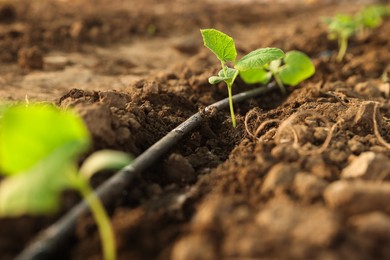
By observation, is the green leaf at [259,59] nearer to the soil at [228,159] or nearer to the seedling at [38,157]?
the soil at [228,159]

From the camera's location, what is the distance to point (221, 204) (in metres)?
1.54

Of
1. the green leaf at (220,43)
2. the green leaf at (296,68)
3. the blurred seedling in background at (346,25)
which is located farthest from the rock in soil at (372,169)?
the blurred seedling in background at (346,25)

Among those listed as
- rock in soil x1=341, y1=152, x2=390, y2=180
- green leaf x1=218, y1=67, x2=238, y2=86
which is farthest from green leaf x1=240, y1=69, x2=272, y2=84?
rock in soil x1=341, y1=152, x2=390, y2=180

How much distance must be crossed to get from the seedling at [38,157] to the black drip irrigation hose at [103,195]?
0.17 metres

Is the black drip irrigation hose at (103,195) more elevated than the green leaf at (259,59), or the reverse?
the green leaf at (259,59)

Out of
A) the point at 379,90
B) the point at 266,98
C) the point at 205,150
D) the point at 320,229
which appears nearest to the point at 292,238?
the point at 320,229

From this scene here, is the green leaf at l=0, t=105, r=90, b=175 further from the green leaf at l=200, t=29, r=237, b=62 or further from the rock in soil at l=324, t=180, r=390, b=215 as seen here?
the green leaf at l=200, t=29, r=237, b=62

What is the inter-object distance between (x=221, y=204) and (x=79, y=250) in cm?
52

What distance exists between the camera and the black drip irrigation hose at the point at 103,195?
1415 millimetres

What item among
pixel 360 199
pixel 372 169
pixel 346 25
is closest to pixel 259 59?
pixel 372 169

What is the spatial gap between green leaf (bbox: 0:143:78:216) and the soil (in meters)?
0.32

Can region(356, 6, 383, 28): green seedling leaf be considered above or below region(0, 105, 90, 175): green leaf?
below

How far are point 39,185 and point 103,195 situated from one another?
0.44 meters

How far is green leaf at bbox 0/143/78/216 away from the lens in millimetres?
1194
